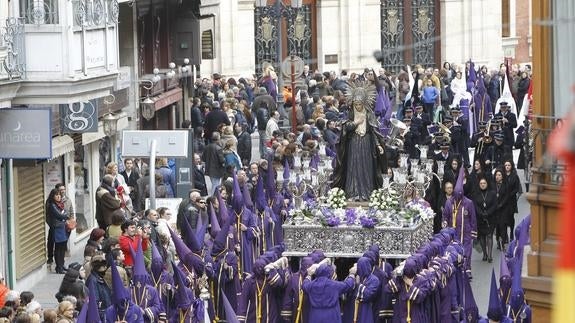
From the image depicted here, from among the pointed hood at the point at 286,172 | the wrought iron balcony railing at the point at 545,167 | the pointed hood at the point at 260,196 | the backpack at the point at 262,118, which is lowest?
the pointed hood at the point at 260,196

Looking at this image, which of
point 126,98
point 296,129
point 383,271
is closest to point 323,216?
point 383,271

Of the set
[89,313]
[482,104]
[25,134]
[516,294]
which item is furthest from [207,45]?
[89,313]

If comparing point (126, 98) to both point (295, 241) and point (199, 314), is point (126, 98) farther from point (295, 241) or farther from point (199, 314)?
point (199, 314)

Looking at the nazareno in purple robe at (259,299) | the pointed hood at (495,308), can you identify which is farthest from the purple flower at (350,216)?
the pointed hood at (495,308)

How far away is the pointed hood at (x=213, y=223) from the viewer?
21.2 meters

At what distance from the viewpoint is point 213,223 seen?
70.9 feet

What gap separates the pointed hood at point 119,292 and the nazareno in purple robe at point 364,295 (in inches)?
109

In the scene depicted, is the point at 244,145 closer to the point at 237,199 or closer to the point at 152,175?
the point at 237,199

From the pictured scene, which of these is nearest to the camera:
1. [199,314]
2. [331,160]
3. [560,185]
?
[560,185]

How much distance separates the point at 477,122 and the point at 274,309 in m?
19.9

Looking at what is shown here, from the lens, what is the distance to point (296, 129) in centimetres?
3500

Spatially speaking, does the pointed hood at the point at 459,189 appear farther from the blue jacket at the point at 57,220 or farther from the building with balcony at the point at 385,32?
the building with balcony at the point at 385,32

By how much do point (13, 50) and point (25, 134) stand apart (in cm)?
94

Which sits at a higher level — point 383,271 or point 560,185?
point 560,185
